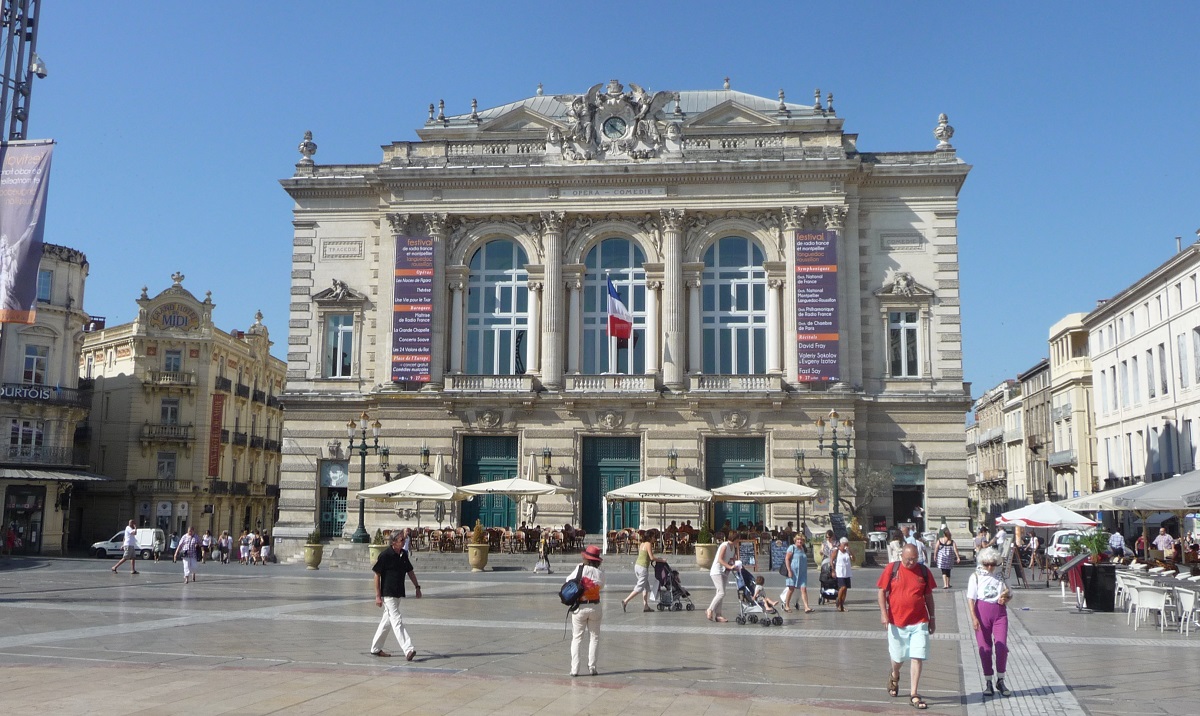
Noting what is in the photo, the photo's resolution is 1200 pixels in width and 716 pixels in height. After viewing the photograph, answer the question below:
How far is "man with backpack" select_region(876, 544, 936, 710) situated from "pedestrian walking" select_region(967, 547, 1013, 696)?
3.29 ft

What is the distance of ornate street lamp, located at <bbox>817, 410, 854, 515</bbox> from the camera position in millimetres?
36031

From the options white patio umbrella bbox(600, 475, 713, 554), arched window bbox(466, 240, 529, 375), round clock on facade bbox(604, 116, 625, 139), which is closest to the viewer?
white patio umbrella bbox(600, 475, 713, 554)

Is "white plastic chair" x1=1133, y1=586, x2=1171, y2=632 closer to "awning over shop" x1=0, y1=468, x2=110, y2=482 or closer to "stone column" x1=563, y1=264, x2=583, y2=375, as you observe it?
"stone column" x1=563, y1=264, x2=583, y2=375

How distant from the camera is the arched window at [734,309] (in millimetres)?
41719

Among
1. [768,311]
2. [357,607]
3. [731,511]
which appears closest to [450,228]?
[768,311]

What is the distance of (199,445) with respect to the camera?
62.1 meters

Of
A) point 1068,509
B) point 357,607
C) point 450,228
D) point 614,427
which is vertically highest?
point 450,228

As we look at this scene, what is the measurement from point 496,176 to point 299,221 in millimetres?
8852

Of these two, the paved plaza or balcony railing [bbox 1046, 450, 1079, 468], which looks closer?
the paved plaza

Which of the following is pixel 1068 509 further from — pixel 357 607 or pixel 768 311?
pixel 357 607

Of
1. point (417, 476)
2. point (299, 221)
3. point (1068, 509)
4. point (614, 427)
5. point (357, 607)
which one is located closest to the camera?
point (357, 607)

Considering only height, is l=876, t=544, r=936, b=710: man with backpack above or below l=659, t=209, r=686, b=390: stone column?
below

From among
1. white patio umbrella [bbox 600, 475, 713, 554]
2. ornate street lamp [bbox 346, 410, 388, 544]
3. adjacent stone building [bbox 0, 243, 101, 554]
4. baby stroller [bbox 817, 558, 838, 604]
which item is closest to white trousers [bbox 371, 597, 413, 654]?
baby stroller [bbox 817, 558, 838, 604]

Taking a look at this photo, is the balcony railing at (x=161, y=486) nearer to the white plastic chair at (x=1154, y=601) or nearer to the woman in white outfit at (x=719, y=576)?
the woman in white outfit at (x=719, y=576)
